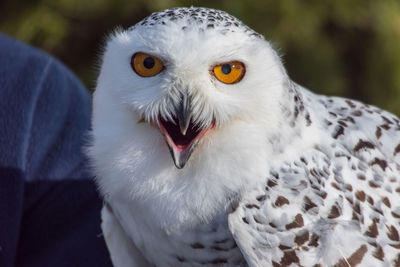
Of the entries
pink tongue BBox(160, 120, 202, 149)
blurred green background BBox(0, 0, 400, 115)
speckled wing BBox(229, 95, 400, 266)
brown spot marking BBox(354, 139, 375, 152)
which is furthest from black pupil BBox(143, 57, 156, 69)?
blurred green background BBox(0, 0, 400, 115)

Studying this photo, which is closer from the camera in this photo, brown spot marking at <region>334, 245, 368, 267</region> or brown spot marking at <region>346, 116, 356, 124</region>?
brown spot marking at <region>334, 245, 368, 267</region>

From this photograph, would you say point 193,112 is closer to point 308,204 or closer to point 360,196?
point 308,204

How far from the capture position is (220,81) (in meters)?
1.16

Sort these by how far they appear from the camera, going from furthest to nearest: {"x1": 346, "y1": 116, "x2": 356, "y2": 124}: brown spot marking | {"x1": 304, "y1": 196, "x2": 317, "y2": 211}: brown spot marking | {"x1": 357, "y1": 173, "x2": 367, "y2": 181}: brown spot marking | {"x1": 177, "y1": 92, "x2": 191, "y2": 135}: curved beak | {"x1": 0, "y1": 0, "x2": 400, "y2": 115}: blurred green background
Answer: {"x1": 0, "y1": 0, "x2": 400, "y2": 115}: blurred green background → {"x1": 346, "y1": 116, "x2": 356, "y2": 124}: brown spot marking → {"x1": 357, "y1": 173, "x2": 367, "y2": 181}: brown spot marking → {"x1": 304, "y1": 196, "x2": 317, "y2": 211}: brown spot marking → {"x1": 177, "y1": 92, "x2": 191, "y2": 135}: curved beak

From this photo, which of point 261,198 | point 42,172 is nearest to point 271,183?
point 261,198

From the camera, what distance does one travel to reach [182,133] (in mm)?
1157

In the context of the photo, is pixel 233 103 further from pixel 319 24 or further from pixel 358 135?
pixel 319 24

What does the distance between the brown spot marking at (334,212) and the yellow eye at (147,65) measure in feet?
1.55

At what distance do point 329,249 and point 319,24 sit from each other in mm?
1966

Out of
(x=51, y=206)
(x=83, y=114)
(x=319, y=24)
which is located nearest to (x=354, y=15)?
(x=319, y=24)

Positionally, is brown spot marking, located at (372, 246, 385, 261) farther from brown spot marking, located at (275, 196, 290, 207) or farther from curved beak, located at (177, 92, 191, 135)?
curved beak, located at (177, 92, 191, 135)

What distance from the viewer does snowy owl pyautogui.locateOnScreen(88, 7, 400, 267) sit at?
116 centimetres

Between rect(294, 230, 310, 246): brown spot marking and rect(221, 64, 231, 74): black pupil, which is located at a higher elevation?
rect(221, 64, 231, 74): black pupil

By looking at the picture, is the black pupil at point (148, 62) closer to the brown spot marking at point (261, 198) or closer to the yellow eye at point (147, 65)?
the yellow eye at point (147, 65)
